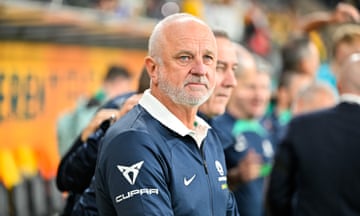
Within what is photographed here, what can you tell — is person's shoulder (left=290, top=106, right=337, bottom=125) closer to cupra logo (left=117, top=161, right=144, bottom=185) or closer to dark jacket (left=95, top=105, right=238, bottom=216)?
dark jacket (left=95, top=105, right=238, bottom=216)

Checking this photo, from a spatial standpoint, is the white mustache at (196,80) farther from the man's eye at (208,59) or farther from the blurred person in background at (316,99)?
the blurred person in background at (316,99)

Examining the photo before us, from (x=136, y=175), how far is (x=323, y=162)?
47.9 inches

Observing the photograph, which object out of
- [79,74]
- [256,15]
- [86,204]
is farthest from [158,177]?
[256,15]

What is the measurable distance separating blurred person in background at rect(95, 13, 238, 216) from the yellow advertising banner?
5335mm

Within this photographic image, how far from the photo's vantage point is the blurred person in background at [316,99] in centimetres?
568

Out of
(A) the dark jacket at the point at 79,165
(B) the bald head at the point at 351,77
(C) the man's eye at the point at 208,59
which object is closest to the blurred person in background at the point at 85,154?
(A) the dark jacket at the point at 79,165

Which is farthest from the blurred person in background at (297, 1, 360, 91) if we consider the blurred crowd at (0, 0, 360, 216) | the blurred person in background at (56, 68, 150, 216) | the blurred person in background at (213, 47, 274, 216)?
the blurred person in background at (56, 68, 150, 216)

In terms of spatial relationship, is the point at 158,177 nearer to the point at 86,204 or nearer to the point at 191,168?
the point at 191,168

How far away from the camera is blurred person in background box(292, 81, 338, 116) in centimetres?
568

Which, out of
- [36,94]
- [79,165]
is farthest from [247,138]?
[36,94]

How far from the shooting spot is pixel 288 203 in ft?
13.1

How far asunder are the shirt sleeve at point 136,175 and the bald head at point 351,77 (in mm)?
1337

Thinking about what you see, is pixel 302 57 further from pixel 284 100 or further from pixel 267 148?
pixel 267 148

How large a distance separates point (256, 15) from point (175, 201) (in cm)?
1193
